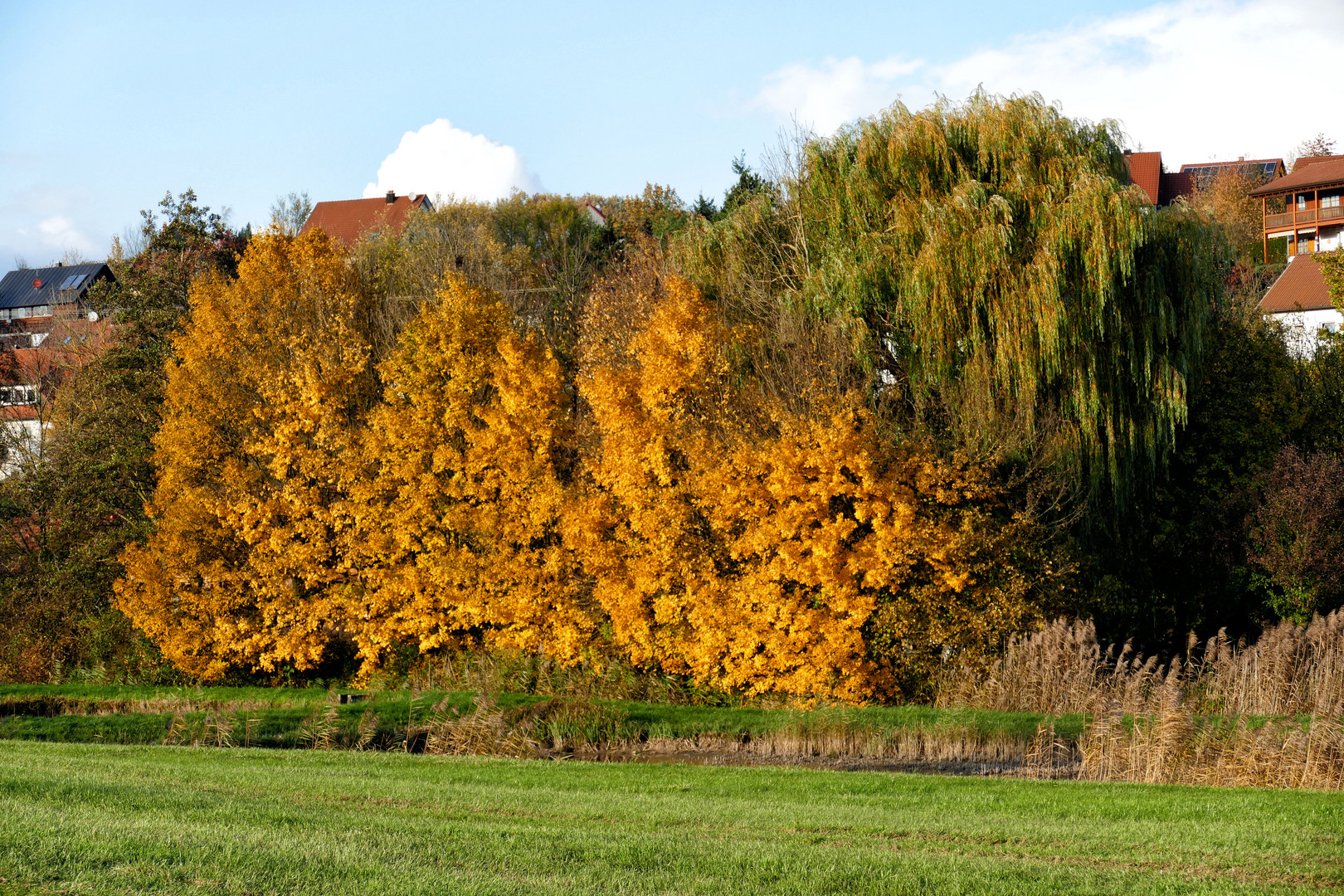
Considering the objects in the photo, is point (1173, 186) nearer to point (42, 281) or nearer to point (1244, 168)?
point (1244, 168)

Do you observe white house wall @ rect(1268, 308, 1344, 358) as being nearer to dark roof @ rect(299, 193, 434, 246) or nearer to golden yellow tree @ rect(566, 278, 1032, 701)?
golden yellow tree @ rect(566, 278, 1032, 701)

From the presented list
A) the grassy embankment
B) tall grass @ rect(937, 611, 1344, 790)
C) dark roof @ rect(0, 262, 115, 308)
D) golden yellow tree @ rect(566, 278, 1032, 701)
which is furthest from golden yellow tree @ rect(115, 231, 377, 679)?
dark roof @ rect(0, 262, 115, 308)

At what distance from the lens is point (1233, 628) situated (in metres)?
22.7

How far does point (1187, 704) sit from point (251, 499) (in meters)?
19.8

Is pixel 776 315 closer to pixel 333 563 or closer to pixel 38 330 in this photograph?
pixel 333 563

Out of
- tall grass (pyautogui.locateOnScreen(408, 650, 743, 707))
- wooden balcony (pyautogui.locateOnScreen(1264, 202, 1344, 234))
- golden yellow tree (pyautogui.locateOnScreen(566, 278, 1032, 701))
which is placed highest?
wooden balcony (pyautogui.locateOnScreen(1264, 202, 1344, 234))

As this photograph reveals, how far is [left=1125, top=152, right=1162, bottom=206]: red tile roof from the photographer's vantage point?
64.1 meters

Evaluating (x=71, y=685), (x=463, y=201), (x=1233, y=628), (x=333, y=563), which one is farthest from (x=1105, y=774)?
Answer: (x=463, y=201)

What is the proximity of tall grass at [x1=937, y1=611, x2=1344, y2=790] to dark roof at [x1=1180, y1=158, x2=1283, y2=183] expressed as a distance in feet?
193

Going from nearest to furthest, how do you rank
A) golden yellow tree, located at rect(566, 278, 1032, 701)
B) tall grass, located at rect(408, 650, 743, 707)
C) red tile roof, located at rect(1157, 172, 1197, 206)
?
golden yellow tree, located at rect(566, 278, 1032, 701)
tall grass, located at rect(408, 650, 743, 707)
red tile roof, located at rect(1157, 172, 1197, 206)

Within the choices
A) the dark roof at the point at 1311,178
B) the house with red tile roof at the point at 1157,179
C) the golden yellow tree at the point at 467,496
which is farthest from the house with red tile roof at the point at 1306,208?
the golden yellow tree at the point at 467,496

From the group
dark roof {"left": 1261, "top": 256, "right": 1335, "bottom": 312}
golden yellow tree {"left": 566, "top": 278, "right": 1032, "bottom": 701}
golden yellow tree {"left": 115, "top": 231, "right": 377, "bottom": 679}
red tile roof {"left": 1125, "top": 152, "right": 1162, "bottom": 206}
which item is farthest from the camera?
red tile roof {"left": 1125, "top": 152, "right": 1162, "bottom": 206}

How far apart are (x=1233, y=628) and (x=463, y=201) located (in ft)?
135

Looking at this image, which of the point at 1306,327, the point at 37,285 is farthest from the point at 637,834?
the point at 37,285
